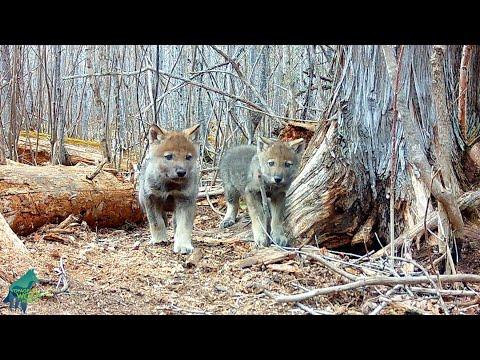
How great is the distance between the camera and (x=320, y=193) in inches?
144

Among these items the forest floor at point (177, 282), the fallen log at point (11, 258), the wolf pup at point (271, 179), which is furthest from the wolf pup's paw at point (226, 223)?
the fallen log at point (11, 258)

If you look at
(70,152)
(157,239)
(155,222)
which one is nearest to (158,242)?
(157,239)

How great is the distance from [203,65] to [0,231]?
2.96 metres

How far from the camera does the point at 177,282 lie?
117 inches

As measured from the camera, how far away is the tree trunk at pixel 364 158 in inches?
139

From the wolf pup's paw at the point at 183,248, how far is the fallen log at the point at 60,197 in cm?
73

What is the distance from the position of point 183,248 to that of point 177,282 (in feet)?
1.80

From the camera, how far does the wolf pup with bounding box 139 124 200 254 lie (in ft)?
11.9

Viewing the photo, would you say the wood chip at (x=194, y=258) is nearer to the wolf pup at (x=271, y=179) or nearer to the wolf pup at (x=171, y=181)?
the wolf pup at (x=171, y=181)

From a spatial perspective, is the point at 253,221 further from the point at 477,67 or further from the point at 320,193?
the point at 477,67

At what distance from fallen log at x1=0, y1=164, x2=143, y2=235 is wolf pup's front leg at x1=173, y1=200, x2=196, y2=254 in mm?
532
